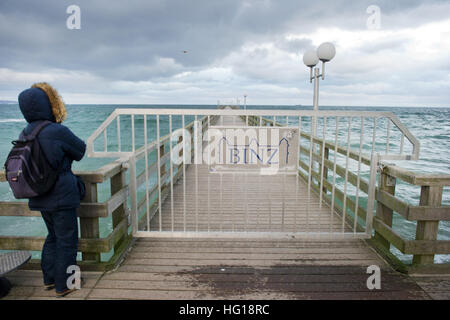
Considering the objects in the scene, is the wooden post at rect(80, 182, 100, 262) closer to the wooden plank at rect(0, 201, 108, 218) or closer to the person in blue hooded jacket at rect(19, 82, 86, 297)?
the wooden plank at rect(0, 201, 108, 218)

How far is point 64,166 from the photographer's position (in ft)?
7.52

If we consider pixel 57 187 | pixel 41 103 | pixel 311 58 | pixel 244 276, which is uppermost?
pixel 311 58

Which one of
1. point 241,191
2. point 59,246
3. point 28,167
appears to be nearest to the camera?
point 28,167

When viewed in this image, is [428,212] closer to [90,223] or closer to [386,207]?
[386,207]

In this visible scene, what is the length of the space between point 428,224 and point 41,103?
10.6 feet

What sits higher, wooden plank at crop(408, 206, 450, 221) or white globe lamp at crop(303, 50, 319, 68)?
white globe lamp at crop(303, 50, 319, 68)

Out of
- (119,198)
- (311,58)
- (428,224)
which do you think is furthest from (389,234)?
(311,58)

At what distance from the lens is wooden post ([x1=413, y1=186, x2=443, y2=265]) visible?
2.65 metres

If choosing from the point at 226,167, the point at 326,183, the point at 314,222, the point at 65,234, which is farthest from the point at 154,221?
the point at 326,183

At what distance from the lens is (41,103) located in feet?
7.09

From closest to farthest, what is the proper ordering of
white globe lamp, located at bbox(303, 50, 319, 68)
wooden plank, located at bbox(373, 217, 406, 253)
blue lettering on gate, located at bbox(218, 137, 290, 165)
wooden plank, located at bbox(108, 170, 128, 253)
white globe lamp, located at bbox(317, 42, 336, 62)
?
1. wooden plank, located at bbox(373, 217, 406, 253)
2. wooden plank, located at bbox(108, 170, 128, 253)
3. blue lettering on gate, located at bbox(218, 137, 290, 165)
4. white globe lamp, located at bbox(317, 42, 336, 62)
5. white globe lamp, located at bbox(303, 50, 319, 68)

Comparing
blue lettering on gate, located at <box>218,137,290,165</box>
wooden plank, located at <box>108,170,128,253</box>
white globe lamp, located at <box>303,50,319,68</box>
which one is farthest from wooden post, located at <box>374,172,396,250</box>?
white globe lamp, located at <box>303,50,319,68</box>

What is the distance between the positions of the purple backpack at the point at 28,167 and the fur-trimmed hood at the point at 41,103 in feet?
0.25

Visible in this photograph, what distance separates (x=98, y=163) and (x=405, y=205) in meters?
17.8
